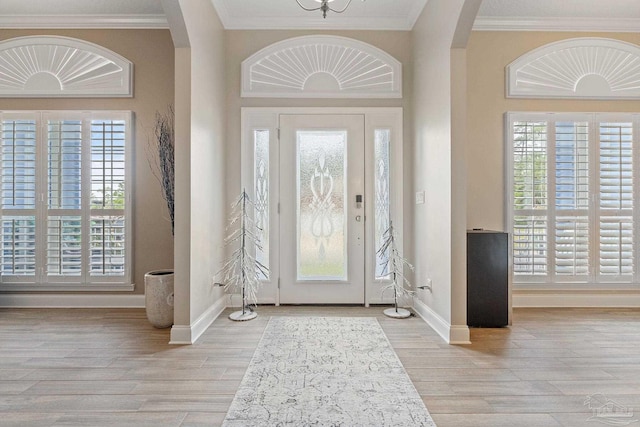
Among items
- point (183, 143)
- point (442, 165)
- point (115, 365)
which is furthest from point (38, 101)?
point (442, 165)

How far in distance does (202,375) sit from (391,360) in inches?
50.6

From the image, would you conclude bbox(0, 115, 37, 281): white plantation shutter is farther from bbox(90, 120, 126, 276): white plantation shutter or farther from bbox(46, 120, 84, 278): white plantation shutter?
bbox(90, 120, 126, 276): white plantation shutter

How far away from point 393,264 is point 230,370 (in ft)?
7.47

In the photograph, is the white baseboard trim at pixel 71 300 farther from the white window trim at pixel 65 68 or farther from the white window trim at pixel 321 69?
the white window trim at pixel 321 69

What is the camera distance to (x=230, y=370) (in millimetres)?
2523

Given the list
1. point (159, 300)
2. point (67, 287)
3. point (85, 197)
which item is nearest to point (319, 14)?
point (85, 197)

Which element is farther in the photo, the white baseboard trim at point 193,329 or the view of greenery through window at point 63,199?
the view of greenery through window at point 63,199

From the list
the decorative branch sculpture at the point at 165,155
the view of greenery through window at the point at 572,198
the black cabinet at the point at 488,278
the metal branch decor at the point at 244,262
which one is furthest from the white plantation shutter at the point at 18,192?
the view of greenery through window at the point at 572,198

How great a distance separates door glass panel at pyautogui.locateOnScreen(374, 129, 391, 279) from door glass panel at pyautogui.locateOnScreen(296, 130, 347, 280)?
1.22 feet

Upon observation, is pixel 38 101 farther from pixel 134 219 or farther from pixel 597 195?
pixel 597 195

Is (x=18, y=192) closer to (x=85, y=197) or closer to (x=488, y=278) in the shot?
(x=85, y=197)

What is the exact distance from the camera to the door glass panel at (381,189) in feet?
14.1

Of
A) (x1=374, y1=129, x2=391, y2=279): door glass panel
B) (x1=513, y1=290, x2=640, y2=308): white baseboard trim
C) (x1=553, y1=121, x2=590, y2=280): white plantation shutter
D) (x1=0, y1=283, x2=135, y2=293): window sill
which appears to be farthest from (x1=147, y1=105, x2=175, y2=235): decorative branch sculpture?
(x1=553, y1=121, x2=590, y2=280): white plantation shutter

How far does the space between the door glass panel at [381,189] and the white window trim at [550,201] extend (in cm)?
128
